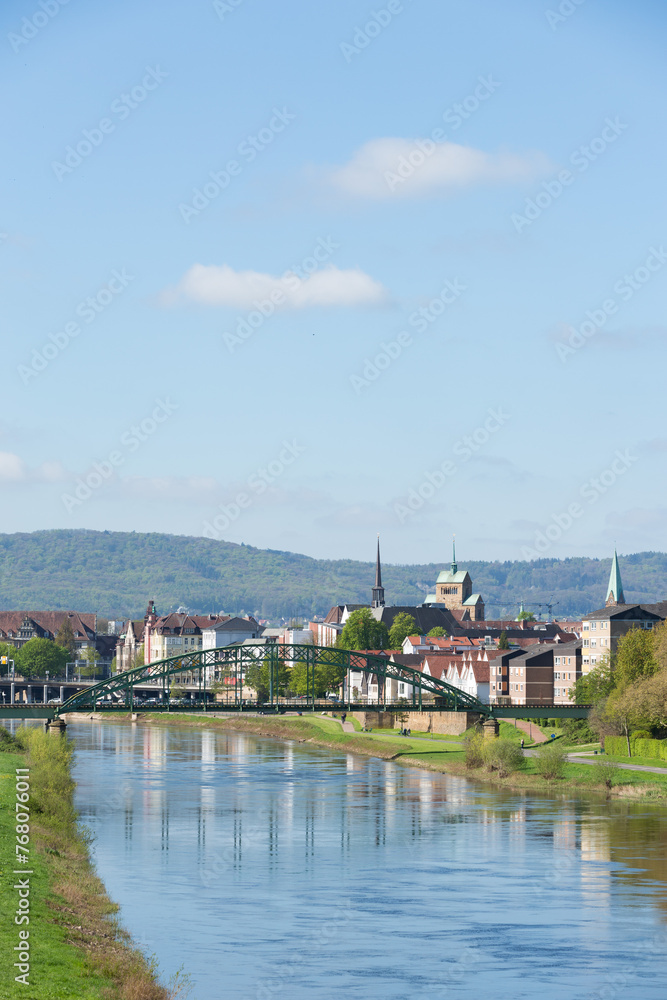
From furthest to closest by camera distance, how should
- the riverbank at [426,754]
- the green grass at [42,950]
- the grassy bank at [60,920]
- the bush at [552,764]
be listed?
the bush at [552,764] → the riverbank at [426,754] → the grassy bank at [60,920] → the green grass at [42,950]

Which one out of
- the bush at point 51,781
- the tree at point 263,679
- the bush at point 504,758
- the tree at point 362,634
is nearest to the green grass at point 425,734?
the bush at point 504,758

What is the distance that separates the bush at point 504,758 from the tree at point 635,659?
9917 mm

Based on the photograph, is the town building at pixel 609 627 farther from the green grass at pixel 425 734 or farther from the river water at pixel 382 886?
the river water at pixel 382 886

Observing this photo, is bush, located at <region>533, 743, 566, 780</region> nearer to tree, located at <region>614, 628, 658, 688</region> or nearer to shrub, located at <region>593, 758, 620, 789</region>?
shrub, located at <region>593, 758, 620, 789</region>

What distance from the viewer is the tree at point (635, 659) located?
9744 centimetres

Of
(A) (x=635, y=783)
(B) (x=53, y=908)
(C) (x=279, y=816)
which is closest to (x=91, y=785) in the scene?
(C) (x=279, y=816)

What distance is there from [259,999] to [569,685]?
97.8 metres

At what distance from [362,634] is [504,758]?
99939 mm

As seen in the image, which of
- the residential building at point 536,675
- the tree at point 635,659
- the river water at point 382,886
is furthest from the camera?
the residential building at point 536,675

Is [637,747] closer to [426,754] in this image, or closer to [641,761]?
[641,761]

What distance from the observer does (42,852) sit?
5078cm

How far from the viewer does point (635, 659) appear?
3900 inches

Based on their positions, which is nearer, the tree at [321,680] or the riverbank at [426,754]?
the riverbank at [426,754]

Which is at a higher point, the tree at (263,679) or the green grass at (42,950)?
the tree at (263,679)
